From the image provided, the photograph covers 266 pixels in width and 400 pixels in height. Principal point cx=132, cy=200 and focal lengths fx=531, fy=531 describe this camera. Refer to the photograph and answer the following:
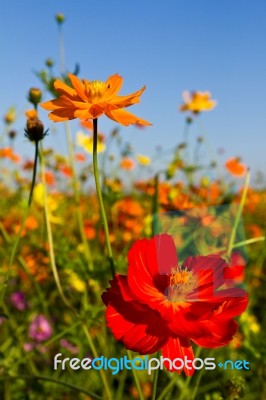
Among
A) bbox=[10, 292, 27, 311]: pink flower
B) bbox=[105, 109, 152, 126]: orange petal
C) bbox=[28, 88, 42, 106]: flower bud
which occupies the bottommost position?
bbox=[10, 292, 27, 311]: pink flower

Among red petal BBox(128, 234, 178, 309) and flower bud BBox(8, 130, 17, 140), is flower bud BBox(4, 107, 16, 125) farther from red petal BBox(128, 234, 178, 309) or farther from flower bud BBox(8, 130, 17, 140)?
red petal BBox(128, 234, 178, 309)

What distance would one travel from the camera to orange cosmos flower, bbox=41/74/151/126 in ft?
1.25

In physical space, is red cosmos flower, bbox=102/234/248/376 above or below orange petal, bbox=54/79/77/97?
below

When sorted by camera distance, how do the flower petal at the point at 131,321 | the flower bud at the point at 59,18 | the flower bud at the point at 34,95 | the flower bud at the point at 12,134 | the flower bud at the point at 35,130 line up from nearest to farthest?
1. the flower petal at the point at 131,321
2. the flower bud at the point at 35,130
3. the flower bud at the point at 34,95
4. the flower bud at the point at 59,18
5. the flower bud at the point at 12,134

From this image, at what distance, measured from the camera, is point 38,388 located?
29.4 inches

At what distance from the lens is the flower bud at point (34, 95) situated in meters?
0.64

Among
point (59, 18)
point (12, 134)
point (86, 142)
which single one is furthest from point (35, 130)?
point (12, 134)

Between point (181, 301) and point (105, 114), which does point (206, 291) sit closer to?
point (181, 301)

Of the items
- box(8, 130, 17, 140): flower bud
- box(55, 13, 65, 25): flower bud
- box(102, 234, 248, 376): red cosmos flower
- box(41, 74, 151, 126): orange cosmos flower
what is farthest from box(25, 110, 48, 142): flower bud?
box(8, 130, 17, 140): flower bud

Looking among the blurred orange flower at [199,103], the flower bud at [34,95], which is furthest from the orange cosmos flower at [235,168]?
the flower bud at [34,95]

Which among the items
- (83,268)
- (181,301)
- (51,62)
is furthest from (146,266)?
(51,62)

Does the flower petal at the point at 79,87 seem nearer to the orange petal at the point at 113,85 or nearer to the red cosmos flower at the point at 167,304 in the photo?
the orange petal at the point at 113,85

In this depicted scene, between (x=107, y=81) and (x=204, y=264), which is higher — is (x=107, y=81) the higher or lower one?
the higher one

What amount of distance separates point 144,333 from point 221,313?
2.1 inches
